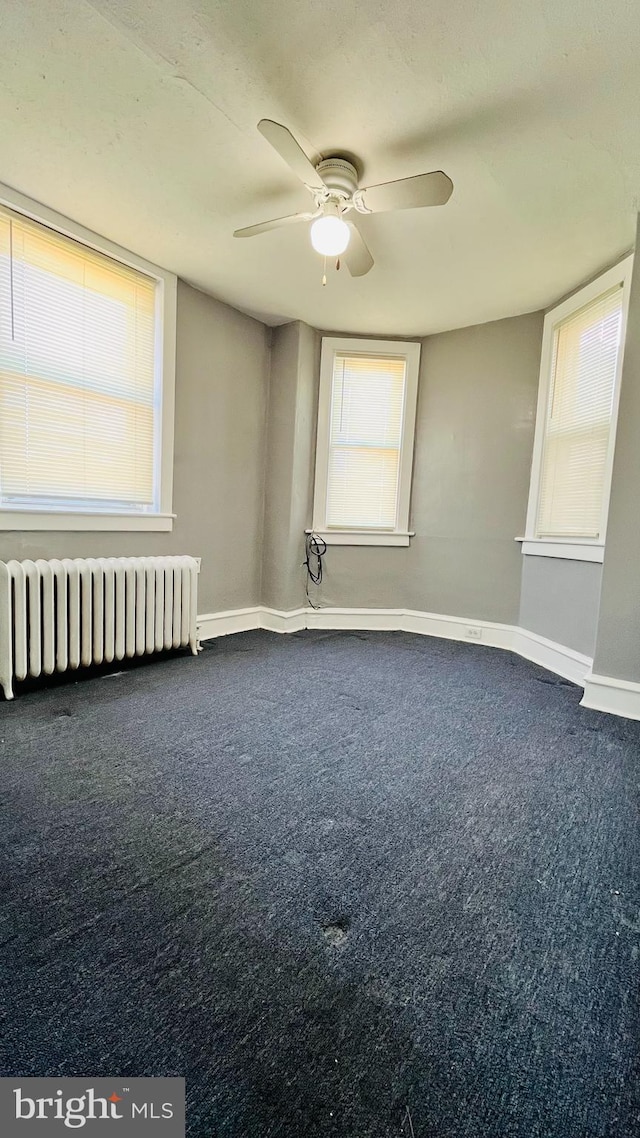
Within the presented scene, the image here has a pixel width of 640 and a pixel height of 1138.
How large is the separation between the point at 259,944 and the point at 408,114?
272 centimetres

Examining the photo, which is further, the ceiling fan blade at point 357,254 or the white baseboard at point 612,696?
the white baseboard at point 612,696

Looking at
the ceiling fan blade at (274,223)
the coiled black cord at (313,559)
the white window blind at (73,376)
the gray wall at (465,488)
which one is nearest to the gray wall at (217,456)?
the white window blind at (73,376)

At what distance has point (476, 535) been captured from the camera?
3.81m

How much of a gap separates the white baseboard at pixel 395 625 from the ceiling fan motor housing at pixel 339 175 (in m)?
2.78

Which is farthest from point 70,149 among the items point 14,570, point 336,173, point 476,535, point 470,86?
point 476,535

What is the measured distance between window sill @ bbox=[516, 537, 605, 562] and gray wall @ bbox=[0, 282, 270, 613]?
219cm

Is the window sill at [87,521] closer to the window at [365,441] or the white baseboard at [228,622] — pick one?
the white baseboard at [228,622]

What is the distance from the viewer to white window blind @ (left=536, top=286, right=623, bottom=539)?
2849 millimetres

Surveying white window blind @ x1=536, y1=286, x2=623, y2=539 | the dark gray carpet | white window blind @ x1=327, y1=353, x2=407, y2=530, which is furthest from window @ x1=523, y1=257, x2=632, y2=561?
the dark gray carpet

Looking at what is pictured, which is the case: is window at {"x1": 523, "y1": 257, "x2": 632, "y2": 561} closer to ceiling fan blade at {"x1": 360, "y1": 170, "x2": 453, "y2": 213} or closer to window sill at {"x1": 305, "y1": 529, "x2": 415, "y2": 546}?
window sill at {"x1": 305, "y1": 529, "x2": 415, "y2": 546}

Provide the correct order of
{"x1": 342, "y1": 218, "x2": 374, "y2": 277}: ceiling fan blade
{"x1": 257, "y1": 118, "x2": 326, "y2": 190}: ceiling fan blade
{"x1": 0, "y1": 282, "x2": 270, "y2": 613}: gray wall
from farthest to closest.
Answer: {"x1": 0, "y1": 282, "x2": 270, "y2": 613}: gray wall < {"x1": 342, "y1": 218, "x2": 374, "y2": 277}: ceiling fan blade < {"x1": 257, "y1": 118, "x2": 326, "y2": 190}: ceiling fan blade

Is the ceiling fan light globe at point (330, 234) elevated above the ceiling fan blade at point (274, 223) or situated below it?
below

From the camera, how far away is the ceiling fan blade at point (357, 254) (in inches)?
85.3

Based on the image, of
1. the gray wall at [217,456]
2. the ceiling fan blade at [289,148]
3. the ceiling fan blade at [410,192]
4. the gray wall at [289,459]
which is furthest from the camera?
the gray wall at [289,459]
